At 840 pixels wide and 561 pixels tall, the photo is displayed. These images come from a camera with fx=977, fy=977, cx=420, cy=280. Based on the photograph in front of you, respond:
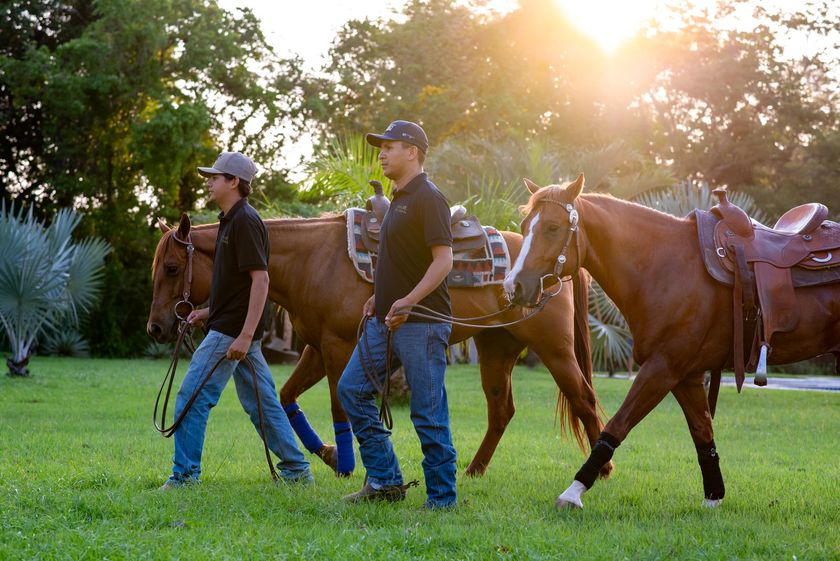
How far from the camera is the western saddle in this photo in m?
7.51

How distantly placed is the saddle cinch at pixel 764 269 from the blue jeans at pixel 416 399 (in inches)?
69.4

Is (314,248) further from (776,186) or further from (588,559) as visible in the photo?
(776,186)

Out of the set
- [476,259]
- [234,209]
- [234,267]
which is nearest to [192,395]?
[234,267]

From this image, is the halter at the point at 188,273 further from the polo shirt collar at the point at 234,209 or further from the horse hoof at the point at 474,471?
the horse hoof at the point at 474,471

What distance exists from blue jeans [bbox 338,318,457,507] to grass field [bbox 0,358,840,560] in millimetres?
254

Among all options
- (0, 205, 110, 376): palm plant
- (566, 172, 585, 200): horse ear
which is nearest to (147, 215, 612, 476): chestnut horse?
(566, 172, 585, 200): horse ear

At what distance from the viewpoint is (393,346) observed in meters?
5.75

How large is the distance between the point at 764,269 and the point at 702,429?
1.12 m

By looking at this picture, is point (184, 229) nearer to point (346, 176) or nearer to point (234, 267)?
point (234, 267)

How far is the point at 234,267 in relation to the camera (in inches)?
259

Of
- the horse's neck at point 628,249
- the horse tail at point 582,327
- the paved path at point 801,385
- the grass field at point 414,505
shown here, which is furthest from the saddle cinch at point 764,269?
the paved path at point 801,385

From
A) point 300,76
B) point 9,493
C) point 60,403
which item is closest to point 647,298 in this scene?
point 9,493

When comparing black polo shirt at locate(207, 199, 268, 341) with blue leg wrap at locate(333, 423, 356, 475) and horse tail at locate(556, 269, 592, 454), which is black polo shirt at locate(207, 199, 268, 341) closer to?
blue leg wrap at locate(333, 423, 356, 475)

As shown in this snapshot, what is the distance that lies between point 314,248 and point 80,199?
27.4m
